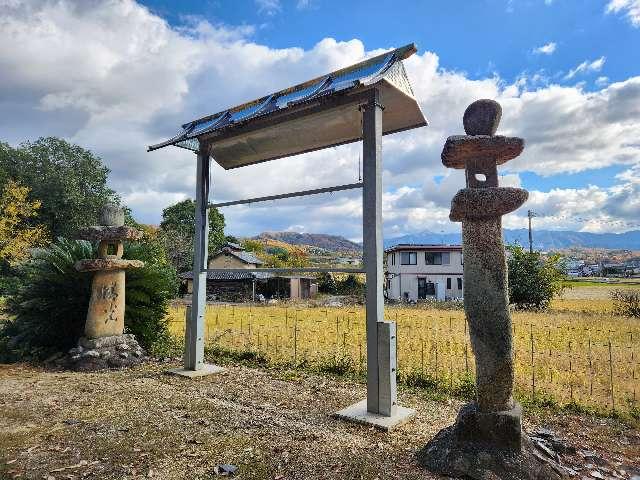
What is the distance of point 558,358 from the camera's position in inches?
301

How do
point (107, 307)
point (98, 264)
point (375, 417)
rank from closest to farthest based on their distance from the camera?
point (375, 417)
point (98, 264)
point (107, 307)

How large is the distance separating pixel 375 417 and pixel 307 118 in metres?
3.68

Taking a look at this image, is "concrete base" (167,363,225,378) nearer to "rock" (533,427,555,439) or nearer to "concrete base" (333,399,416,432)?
"concrete base" (333,399,416,432)

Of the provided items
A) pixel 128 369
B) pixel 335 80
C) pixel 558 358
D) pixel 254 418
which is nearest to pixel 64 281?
pixel 128 369

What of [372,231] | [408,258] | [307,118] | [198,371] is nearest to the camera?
[372,231]

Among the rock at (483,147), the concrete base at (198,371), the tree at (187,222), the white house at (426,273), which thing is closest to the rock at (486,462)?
the rock at (483,147)

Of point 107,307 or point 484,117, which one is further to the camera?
point 107,307

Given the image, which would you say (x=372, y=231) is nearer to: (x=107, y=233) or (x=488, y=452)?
(x=488, y=452)

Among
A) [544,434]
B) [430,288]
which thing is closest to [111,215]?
[544,434]

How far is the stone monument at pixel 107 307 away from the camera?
6.91 meters

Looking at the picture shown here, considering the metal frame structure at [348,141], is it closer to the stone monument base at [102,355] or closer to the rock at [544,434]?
the rock at [544,434]

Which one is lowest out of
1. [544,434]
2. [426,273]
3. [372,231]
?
[544,434]

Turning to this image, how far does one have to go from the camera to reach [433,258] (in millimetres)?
32250

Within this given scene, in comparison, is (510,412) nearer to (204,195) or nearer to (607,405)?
(607,405)
